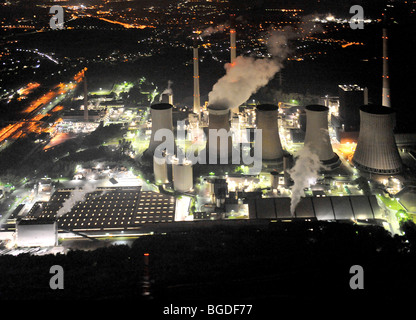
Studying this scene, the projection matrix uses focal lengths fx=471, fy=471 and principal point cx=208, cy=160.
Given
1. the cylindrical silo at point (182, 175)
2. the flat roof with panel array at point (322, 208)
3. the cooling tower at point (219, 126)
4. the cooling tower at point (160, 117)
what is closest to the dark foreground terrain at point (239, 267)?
the flat roof with panel array at point (322, 208)

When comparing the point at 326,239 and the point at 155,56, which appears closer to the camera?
the point at 326,239

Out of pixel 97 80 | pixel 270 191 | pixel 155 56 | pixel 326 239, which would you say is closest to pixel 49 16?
pixel 155 56

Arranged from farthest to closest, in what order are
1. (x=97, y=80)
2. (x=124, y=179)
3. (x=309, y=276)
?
(x=97, y=80)
(x=124, y=179)
(x=309, y=276)

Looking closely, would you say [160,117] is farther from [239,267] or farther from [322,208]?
[239,267]

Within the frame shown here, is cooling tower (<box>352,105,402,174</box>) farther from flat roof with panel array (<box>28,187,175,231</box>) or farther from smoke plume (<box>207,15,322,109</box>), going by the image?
flat roof with panel array (<box>28,187,175,231</box>)

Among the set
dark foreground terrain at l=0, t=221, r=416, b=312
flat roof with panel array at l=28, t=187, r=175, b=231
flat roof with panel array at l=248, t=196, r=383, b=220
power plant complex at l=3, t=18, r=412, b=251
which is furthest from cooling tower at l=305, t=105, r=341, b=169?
flat roof with panel array at l=28, t=187, r=175, b=231

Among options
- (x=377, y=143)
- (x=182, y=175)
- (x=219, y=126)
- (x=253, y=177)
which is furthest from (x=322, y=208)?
(x=219, y=126)

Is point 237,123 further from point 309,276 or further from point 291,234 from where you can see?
point 309,276

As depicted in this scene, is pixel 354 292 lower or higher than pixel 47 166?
lower
